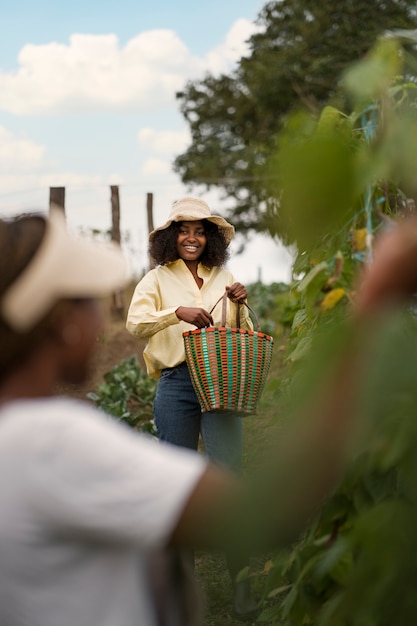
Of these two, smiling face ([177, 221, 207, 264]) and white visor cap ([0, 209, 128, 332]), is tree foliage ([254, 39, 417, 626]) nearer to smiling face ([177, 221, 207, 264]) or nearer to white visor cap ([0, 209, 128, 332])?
white visor cap ([0, 209, 128, 332])

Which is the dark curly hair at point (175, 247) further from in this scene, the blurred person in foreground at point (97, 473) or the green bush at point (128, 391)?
the green bush at point (128, 391)

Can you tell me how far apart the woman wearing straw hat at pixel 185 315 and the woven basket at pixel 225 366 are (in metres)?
0.13

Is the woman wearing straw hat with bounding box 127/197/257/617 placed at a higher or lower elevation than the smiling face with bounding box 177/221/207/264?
lower

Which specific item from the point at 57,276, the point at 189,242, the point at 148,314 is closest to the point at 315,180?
the point at 57,276

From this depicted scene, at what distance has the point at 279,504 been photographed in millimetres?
970

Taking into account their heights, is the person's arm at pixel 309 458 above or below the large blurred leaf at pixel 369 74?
below

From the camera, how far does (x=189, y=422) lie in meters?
4.06

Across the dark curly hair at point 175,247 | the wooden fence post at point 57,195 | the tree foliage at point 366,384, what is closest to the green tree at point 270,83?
the wooden fence post at point 57,195

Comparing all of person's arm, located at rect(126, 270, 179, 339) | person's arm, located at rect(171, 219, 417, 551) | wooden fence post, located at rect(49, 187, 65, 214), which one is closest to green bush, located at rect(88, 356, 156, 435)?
wooden fence post, located at rect(49, 187, 65, 214)

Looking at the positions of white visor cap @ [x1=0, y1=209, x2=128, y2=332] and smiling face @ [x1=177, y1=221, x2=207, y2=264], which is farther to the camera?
smiling face @ [x1=177, y1=221, x2=207, y2=264]

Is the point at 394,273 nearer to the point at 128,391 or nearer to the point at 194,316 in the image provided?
the point at 194,316

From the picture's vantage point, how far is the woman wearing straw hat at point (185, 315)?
3.96m

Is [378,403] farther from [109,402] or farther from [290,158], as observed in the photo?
[109,402]

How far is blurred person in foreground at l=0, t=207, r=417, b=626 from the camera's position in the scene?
1.02 metres
